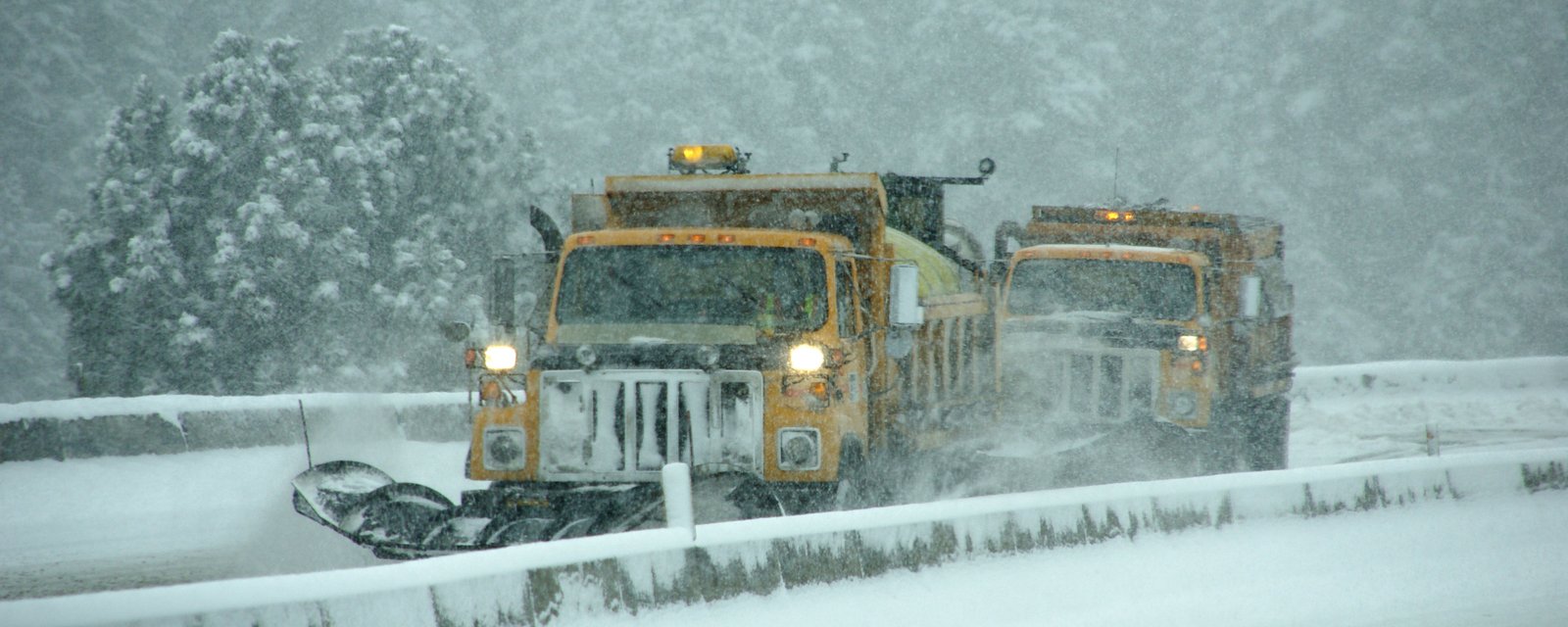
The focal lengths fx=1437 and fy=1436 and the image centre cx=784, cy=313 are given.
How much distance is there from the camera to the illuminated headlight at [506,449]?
27.1 ft

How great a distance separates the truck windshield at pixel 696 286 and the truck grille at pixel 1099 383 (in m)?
4.90

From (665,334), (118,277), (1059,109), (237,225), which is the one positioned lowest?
(665,334)

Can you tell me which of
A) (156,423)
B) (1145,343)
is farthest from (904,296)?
(156,423)

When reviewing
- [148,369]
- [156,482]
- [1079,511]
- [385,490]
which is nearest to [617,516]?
[385,490]

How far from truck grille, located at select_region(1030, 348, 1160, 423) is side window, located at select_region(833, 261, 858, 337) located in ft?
14.7

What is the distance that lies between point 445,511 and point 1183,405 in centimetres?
779

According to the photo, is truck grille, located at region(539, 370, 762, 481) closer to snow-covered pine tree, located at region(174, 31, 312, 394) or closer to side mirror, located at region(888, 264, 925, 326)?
side mirror, located at region(888, 264, 925, 326)

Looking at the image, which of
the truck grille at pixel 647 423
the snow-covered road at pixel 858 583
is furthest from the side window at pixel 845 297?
the snow-covered road at pixel 858 583

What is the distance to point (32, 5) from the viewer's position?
8038 cm

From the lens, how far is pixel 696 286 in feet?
29.0

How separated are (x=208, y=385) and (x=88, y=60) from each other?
51957 mm

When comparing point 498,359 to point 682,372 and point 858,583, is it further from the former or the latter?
point 858,583

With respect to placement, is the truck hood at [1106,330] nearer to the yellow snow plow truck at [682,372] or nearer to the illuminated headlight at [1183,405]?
the illuminated headlight at [1183,405]

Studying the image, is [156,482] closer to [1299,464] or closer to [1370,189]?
[1299,464]
